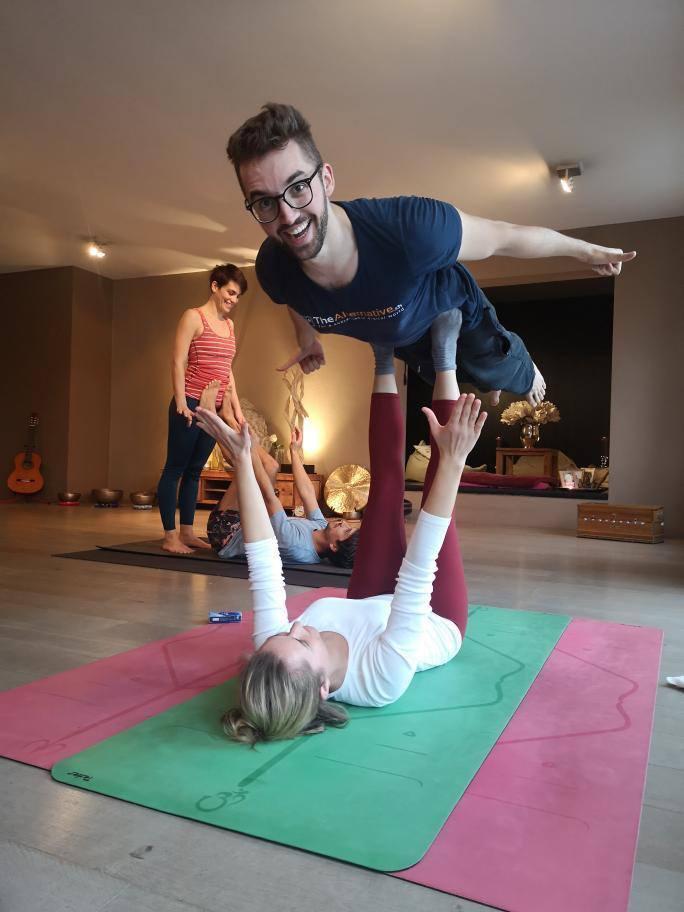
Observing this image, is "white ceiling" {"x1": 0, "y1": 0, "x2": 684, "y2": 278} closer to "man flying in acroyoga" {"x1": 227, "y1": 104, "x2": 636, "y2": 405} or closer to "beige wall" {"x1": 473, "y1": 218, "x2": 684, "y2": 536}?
"beige wall" {"x1": 473, "y1": 218, "x2": 684, "y2": 536}

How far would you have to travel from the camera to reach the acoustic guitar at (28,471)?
786cm

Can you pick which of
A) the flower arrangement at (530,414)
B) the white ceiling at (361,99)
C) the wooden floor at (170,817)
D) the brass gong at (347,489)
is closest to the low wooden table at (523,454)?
the flower arrangement at (530,414)

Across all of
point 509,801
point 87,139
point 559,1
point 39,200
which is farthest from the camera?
point 39,200

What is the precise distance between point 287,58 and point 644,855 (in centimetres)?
381

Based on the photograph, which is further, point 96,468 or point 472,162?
point 96,468

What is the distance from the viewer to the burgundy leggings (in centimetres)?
199

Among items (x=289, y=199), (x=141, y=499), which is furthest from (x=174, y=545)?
(x=141, y=499)

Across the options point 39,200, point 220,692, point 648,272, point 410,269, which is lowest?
point 220,692

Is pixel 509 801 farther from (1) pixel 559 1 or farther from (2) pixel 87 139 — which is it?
(2) pixel 87 139

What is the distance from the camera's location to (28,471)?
26.0 feet

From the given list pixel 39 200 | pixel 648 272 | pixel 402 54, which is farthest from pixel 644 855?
pixel 39 200

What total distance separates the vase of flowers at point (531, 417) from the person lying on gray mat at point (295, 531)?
4.61 metres

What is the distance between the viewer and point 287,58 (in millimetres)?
3676

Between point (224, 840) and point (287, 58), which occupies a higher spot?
point (287, 58)
